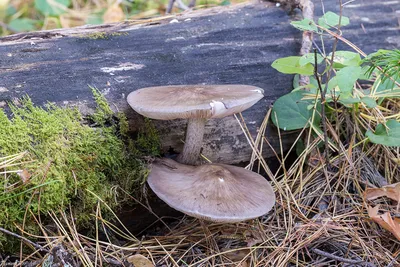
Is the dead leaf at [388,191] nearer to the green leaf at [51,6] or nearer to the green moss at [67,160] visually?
the green moss at [67,160]

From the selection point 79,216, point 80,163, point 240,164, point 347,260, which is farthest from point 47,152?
point 347,260

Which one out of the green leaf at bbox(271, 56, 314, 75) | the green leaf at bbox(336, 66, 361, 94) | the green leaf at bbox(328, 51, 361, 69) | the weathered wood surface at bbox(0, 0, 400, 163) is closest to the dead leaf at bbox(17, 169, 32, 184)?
the weathered wood surface at bbox(0, 0, 400, 163)

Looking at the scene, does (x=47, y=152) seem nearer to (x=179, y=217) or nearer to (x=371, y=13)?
(x=179, y=217)

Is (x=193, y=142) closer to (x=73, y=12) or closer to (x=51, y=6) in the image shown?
(x=51, y=6)

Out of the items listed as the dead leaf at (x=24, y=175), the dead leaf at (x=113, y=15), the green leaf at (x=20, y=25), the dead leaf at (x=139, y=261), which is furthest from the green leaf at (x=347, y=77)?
the green leaf at (x=20, y=25)

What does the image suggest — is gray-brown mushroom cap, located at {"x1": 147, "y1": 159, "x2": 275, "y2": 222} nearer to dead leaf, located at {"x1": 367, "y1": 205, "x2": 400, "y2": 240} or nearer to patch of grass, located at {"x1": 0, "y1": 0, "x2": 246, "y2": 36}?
dead leaf, located at {"x1": 367, "y1": 205, "x2": 400, "y2": 240}
